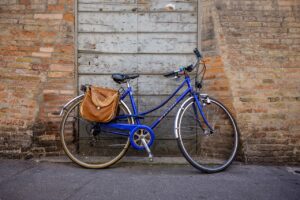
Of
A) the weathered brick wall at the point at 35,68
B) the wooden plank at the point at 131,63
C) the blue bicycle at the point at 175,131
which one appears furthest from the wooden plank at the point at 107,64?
the blue bicycle at the point at 175,131

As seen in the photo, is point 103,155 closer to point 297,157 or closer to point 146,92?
Result: point 146,92

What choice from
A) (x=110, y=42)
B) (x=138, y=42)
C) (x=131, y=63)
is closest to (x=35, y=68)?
(x=110, y=42)

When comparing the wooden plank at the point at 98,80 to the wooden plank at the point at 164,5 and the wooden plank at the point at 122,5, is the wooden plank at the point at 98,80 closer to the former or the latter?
the wooden plank at the point at 122,5

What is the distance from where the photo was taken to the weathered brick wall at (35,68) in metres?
4.44

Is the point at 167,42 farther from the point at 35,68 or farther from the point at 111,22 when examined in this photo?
the point at 35,68

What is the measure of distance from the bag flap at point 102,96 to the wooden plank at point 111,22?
1.12 meters

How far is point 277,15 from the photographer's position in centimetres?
456

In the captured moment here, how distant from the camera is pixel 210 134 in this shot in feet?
14.2

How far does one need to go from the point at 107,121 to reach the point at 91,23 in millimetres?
1612

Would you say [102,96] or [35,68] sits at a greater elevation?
[35,68]

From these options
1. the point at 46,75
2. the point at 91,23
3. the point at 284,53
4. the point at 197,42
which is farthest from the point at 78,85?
the point at 284,53

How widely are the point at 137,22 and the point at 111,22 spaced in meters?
0.38

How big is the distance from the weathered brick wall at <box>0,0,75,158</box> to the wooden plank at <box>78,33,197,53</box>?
281 mm

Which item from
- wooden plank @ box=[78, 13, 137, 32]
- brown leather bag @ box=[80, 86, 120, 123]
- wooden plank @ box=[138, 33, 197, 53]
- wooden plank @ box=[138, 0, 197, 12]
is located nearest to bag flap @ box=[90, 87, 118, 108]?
brown leather bag @ box=[80, 86, 120, 123]
